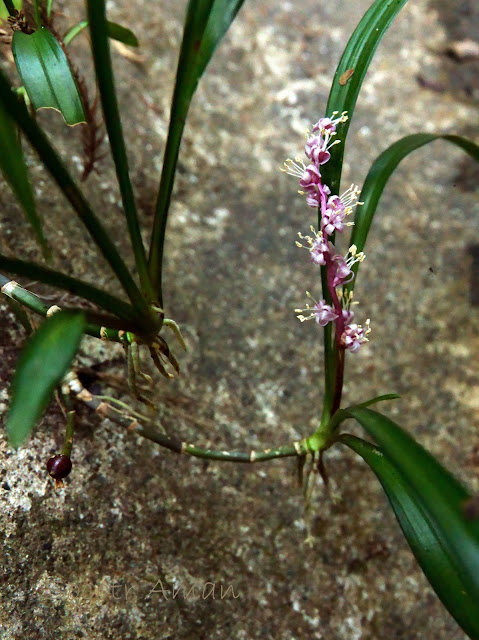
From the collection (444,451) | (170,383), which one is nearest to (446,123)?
(444,451)

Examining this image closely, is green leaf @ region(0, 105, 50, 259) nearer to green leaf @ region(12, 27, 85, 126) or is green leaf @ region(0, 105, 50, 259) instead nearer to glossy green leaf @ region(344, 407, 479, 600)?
green leaf @ region(12, 27, 85, 126)

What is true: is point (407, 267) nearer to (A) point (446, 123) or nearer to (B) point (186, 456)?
(A) point (446, 123)

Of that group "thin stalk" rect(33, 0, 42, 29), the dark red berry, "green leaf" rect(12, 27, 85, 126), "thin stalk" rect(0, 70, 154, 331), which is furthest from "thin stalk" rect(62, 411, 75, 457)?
"thin stalk" rect(33, 0, 42, 29)

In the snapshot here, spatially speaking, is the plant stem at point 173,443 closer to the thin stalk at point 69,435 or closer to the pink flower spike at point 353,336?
the thin stalk at point 69,435

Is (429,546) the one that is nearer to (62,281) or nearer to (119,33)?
(62,281)

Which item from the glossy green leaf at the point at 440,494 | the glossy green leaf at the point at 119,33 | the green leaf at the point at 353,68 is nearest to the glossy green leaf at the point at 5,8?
the glossy green leaf at the point at 119,33

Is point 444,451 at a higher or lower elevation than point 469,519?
higher
